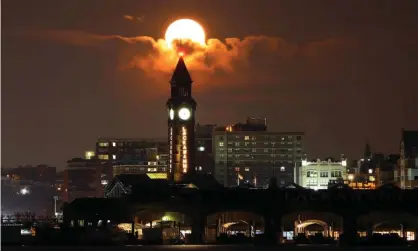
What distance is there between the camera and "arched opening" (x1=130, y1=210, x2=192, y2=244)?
132 m

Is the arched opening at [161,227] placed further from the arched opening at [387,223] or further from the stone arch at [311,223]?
the arched opening at [387,223]

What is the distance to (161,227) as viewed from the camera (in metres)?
138

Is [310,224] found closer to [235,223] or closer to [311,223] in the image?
[311,223]

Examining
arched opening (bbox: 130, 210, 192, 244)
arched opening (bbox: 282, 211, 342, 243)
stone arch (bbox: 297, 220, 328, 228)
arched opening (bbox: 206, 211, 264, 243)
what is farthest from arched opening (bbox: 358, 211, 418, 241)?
arched opening (bbox: 130, 210, 192, 244)

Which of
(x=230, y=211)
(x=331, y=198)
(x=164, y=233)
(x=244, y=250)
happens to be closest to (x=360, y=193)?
(x=331, y=198)

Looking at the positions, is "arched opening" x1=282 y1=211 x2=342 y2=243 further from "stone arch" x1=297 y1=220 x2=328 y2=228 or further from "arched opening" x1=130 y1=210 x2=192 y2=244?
"arched opening" x1=130 y1=210 x2=192 y2=244

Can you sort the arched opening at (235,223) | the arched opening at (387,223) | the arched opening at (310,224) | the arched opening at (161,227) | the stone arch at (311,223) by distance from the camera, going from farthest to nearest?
1. the stone arch at (311,223)
2. the arched opening at (235,223)
3. the arched opening at (310,224)
4. the arched opening at (387,223)
5. the arched opening at (161,227)

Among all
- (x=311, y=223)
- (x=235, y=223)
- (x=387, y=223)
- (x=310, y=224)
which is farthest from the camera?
(x=235, y=223)

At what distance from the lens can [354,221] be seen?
143625mm

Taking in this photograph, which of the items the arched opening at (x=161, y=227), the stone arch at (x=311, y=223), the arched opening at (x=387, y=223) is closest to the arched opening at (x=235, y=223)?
→ the arched opening at (x=161, y=227)

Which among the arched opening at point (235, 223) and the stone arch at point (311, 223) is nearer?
the arched opening at point (235, 223)

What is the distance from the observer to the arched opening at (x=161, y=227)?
132m

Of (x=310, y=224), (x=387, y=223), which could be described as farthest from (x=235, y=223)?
(x=387, y=223)

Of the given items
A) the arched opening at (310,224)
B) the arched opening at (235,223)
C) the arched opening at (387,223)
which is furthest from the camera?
the arched opening at (235,223)
